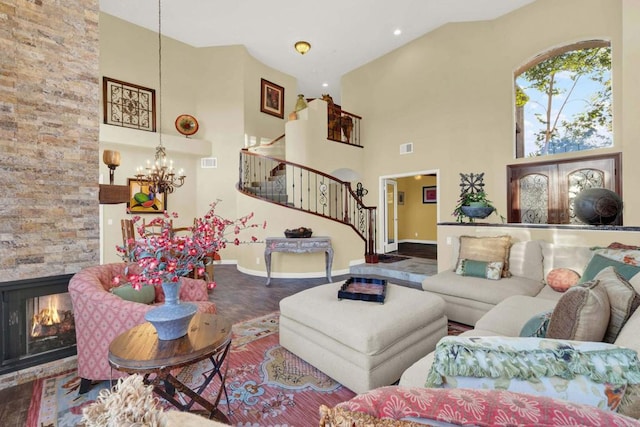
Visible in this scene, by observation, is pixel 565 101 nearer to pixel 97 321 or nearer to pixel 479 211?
pixel 479 211

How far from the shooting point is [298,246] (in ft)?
17.1

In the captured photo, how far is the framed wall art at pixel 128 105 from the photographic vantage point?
19.7 feet

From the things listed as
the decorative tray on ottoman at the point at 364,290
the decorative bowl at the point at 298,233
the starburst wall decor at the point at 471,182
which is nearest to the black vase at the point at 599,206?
the decorative tray on ottoman at the point at 364,290

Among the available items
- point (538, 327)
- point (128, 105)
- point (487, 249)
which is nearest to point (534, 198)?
point (487, 249)

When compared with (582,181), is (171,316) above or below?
below

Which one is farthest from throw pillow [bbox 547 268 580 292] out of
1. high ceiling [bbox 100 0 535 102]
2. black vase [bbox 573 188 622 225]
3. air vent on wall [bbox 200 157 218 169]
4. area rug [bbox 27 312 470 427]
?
air vent on wall [bbox 200 157 218 169]

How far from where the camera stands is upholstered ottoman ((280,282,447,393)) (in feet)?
6.30

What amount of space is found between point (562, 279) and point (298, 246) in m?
3.72

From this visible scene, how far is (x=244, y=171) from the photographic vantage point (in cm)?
702

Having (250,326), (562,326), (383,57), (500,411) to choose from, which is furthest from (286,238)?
(383,57)

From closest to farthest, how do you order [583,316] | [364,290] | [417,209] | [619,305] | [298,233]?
[583,316], [619,305], [364,290], [298,233], [417,209]

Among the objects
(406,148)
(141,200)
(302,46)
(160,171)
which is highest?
(302,46)

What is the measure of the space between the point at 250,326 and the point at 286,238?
222 centimetres

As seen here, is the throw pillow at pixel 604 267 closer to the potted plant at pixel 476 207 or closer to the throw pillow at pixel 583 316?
the throw pillow at pixel 583 316
